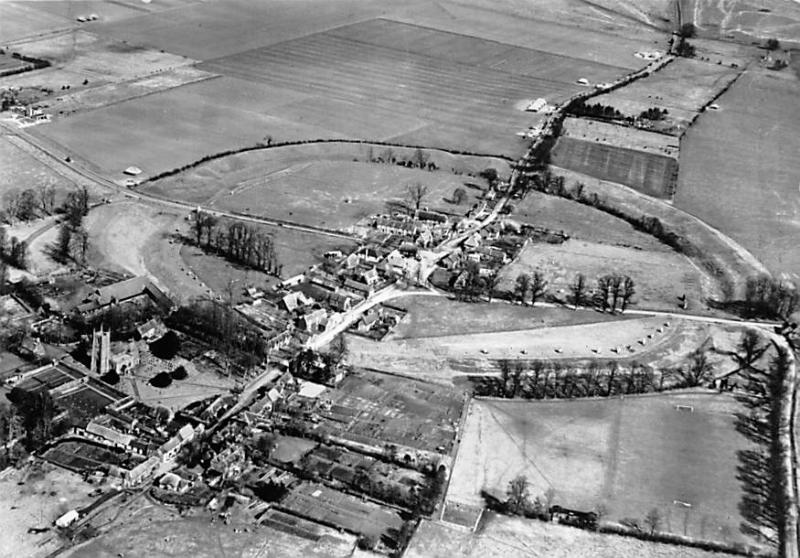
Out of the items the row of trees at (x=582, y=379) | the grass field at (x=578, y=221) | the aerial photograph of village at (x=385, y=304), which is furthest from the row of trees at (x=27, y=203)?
the row of trees at (x=582, y=379)

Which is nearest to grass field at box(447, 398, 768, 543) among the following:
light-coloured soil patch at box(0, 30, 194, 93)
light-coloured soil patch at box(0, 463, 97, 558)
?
light-coloured soil patch at box(0, 463, 97, 558)

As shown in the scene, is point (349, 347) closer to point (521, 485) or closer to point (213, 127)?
point (521, 485)

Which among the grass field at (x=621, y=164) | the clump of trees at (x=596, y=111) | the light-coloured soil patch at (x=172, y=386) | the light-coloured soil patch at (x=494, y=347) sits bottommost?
the light-coloured soil patch at (x=172, y=386)

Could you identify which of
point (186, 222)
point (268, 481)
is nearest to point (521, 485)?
point (268, 481)

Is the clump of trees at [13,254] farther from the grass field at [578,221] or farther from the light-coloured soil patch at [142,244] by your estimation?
the grass field at [578,221]

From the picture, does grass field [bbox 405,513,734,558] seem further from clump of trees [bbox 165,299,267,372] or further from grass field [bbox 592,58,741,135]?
grass field [bbox 592,58,741,135]

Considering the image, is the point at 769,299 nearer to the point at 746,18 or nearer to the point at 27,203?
the point at 27,203
